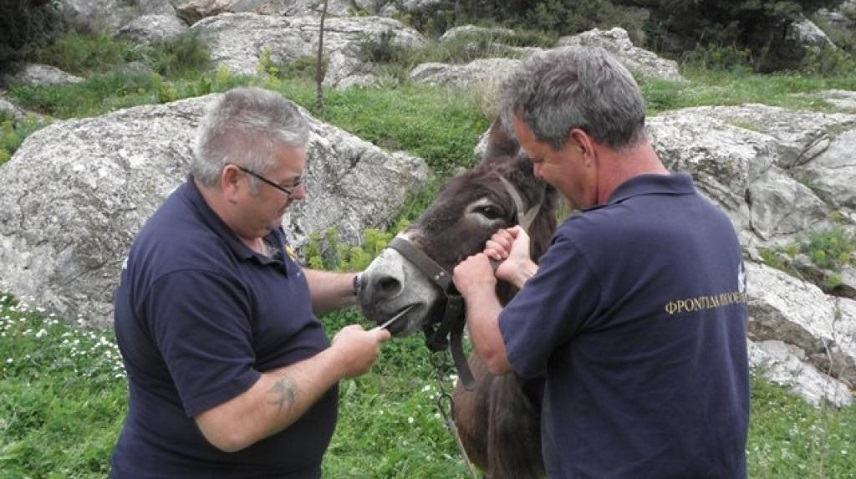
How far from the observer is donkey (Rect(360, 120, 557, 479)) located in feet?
9.96

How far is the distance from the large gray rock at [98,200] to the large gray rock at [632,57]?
7780mm

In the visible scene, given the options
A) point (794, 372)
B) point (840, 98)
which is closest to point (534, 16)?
point (840, 98)

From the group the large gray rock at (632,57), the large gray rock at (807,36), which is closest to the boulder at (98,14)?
the large gray rock at (632,57)

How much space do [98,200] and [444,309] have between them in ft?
16.4

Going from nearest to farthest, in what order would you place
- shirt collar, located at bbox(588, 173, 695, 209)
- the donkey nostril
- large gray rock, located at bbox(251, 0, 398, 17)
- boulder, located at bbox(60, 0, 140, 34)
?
shirt collar, located at bbox(588, 173, 695, 209) < the donkey nostril < boulder, located at bbox(60, 0, 140, 34) < large gray rock, located at bbox(251, 0, 398, 17)

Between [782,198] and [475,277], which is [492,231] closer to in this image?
[475,277]

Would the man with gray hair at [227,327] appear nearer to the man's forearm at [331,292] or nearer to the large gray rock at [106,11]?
the man's forearm at [331,292]

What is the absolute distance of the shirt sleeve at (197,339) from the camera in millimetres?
2402

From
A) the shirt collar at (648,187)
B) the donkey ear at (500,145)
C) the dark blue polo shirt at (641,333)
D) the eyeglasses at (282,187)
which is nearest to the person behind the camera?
the dark blue polo shirt at (641,333)

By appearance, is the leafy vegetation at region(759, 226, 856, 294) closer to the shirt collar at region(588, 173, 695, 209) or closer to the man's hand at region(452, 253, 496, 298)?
the man's hand at region(452, 253, 496, 298)

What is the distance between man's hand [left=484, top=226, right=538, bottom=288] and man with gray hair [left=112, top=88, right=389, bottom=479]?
0.45 metres

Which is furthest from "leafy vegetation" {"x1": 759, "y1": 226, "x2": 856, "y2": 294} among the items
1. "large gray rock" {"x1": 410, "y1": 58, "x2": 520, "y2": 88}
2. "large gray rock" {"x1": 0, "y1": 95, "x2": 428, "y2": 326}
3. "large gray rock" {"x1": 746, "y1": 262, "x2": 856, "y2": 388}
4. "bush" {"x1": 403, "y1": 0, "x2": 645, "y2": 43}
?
"bush" {"x1": 403, "y1": 0, "x2": 645, "y2": 43}

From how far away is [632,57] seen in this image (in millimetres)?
16297

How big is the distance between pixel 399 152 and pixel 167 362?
734cm
